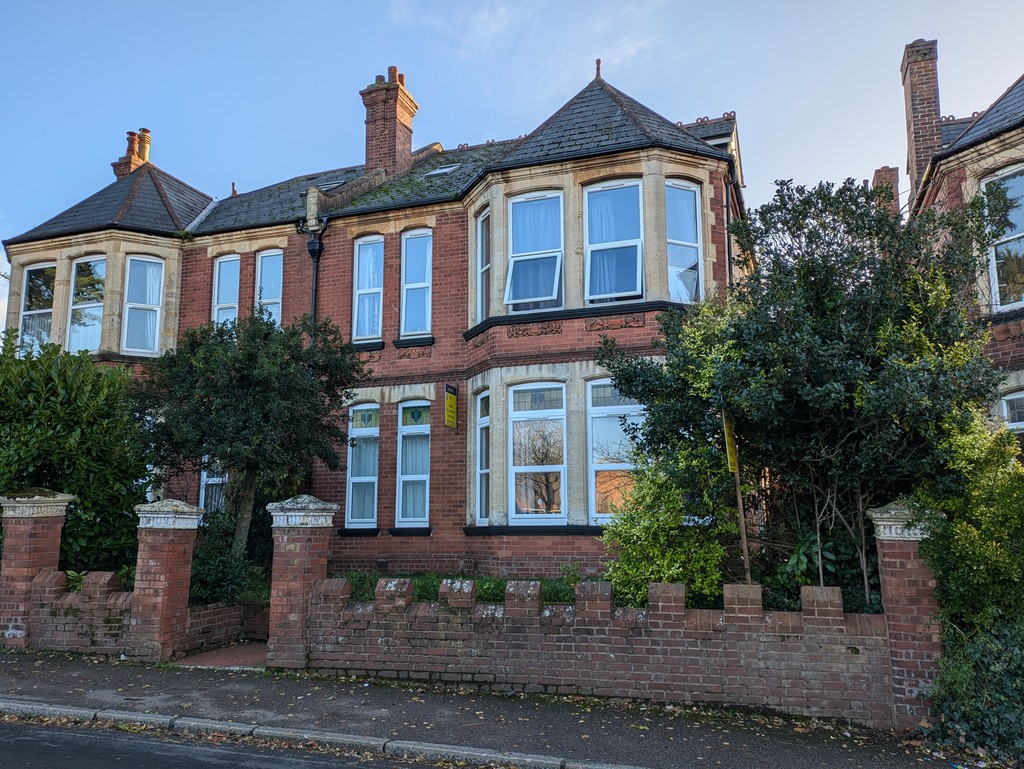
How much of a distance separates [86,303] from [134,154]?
274 inches

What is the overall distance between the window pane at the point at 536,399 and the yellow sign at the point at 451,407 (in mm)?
1425

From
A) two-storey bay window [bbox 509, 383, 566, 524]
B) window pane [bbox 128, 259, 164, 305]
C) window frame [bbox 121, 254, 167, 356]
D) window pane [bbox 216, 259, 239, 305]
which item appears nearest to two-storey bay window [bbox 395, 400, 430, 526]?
two-storey bay window [bbox 509, 383, 566, 524]

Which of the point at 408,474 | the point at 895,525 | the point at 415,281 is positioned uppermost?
the point at 415,281

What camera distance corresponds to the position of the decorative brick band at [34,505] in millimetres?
9625

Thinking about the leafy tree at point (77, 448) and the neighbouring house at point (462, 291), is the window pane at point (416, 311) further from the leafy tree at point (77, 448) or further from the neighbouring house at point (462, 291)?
the leafy tree at point (77, 448)

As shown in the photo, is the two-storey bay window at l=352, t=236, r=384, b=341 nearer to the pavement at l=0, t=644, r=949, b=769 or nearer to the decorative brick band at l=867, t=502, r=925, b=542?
the pavement at l=0, t=644, r=949, b=769

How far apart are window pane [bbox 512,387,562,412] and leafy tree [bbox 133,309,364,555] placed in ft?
9.36

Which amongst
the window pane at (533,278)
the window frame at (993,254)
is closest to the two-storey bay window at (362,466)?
the window pane at (533,278)

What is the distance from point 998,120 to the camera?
484 inches

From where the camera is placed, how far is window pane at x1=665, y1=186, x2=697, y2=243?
13.2 meters

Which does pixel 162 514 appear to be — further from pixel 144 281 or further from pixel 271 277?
pixel 144 281

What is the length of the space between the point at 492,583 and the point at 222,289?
10.4 m

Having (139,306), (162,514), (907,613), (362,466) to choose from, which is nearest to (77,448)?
(162,514)

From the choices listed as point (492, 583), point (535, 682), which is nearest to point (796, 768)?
point (535, 682)
